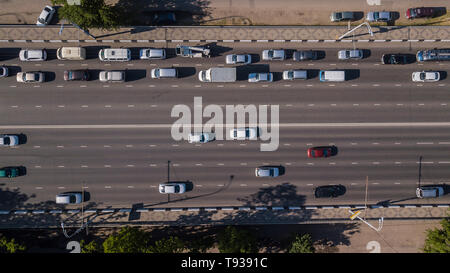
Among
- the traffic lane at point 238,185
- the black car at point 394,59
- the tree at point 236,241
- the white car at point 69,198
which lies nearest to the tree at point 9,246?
the traffic lane at point 238,185

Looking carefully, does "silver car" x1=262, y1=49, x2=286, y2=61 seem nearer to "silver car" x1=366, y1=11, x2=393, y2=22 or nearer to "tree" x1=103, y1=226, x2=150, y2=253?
"silver car" x1=366, y1=11, x2=393, y2=22

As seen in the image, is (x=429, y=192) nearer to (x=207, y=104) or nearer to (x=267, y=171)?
(x=267, y=171)

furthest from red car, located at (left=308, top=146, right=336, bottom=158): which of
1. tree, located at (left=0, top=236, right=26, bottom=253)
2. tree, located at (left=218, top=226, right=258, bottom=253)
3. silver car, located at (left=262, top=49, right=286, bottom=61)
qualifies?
tree, located at (left=0, top=236, right=26, bottom=253)

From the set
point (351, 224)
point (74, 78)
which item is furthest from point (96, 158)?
point (351, 224)

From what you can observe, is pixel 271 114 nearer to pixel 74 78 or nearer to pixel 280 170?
pixel 280 170

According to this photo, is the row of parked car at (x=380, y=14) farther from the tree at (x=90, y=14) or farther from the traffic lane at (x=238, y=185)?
the tree at (x=90, y=14)
